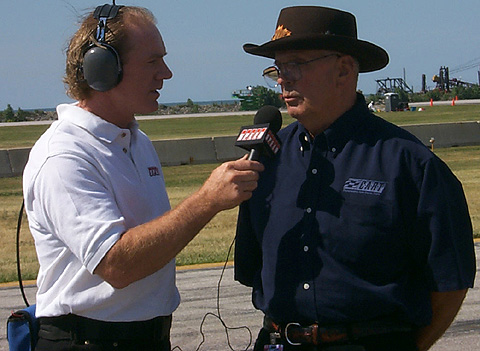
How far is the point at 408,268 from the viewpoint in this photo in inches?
119

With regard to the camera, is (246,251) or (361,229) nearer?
(361,229)

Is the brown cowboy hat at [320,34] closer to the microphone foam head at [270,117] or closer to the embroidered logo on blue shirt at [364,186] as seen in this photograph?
the microphone foam head at [270,117]

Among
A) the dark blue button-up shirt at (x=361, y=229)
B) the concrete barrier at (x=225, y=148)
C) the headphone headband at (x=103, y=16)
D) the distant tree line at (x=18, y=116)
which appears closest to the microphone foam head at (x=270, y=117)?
the dark blue button-up shirt at (x=361, y=229)

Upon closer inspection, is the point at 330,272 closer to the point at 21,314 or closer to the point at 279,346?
the point at 279,346

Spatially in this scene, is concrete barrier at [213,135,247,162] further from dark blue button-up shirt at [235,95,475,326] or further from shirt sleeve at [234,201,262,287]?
dark blue button-up shirt at [235,95,475,326]

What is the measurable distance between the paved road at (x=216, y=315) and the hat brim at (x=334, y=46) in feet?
8.44

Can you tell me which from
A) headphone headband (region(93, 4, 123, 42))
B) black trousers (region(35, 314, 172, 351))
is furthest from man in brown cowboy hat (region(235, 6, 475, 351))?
headphone headband (region(93, 4, 123, 42))

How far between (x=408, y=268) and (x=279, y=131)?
2.93ft

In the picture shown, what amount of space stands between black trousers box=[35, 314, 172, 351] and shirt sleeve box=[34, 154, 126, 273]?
1.11 feet

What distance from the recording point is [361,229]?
2932mm

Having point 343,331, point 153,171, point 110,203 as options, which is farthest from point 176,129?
point 343,331

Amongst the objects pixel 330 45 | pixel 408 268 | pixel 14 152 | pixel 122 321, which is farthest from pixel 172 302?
pixel 14 152

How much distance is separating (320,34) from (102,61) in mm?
879

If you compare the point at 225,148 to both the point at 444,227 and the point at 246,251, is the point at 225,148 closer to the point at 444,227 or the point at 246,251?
the point at 246,251
